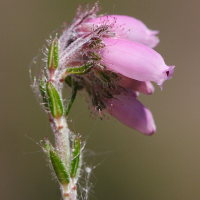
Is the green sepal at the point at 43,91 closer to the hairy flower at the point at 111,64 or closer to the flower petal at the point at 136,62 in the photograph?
the hairy flower at the point at 111,64

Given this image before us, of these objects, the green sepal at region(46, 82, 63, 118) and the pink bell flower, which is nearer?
the green sepal at region(46, 82, 63, 118)

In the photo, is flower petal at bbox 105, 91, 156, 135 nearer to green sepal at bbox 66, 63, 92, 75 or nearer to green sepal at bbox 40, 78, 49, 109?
green sepal at bbox 66, 63, 92, 75

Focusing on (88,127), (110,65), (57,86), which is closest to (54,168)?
(57,86)

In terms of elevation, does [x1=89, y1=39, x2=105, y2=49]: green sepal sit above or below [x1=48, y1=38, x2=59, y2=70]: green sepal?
above

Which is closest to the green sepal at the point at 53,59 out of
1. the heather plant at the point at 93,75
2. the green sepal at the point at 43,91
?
the heather plant at the point at 93,75

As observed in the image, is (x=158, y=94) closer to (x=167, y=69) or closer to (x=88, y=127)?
(x=88, y=127)

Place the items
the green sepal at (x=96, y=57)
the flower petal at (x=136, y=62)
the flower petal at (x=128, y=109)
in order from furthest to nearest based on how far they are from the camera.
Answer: the flower petal at (x=128, y=109), the green sepal at (x=96, y=57), the flower petal at (x=136, y=62)

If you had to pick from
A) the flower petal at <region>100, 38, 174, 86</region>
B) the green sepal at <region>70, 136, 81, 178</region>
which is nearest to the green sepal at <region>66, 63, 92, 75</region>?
the flower petal at <region>100, 38, 174, 86</region>

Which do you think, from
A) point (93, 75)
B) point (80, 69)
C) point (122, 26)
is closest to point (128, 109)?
point (93, 75)
